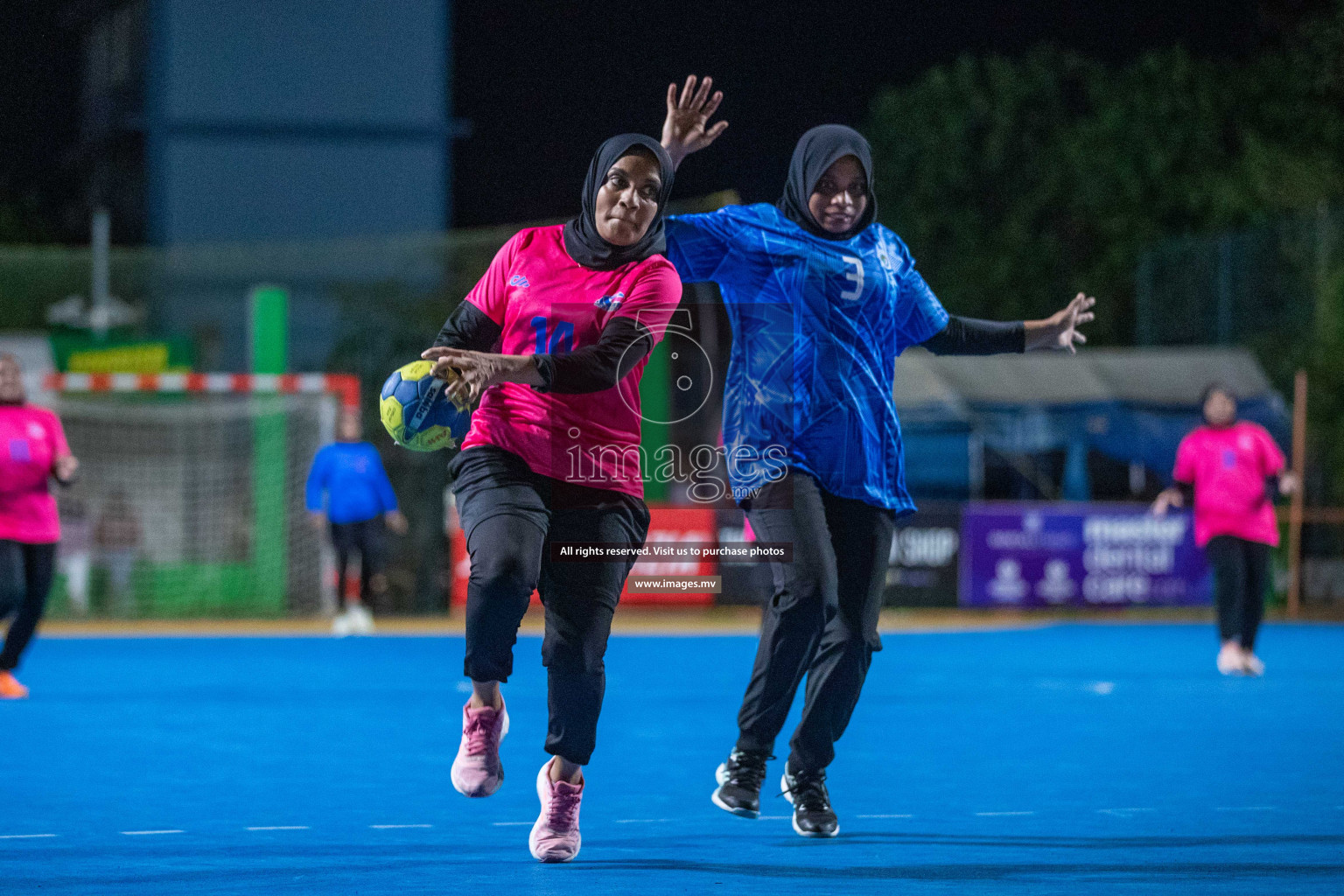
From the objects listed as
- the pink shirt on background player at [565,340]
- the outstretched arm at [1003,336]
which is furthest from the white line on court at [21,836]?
the outstretched arm at [1003,336]

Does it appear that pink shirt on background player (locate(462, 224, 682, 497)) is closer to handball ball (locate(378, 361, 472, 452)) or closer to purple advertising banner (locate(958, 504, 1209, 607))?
handball ball (locate(378, 361, 472, 452))

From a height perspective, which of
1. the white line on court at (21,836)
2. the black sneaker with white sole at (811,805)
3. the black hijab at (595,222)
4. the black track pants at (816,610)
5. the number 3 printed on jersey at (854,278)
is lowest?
the white line on court at (21,836)

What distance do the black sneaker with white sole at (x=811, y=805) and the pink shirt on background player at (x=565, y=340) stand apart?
3.96 ft

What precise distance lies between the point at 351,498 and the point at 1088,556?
837 centimetres

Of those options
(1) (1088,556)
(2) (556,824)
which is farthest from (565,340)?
(1) (1088,556)

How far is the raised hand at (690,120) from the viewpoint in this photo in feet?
20.5

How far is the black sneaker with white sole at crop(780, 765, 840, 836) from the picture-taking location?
6.23 meters

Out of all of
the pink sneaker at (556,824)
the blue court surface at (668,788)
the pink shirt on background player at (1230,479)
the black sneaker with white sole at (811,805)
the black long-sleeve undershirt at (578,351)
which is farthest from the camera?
the pink shirt on background player at (1230,479)

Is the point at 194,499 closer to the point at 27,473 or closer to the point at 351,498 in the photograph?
the point at 351,498

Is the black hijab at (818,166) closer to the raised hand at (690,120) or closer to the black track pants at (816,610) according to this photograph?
the raised hand at (690,120)

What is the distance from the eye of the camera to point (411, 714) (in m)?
10.5

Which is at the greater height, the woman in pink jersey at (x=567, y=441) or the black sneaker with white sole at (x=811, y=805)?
the woman in pink jersey at (x=567, y=441)

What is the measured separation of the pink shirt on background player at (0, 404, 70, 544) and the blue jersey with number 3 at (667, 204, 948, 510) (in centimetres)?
565

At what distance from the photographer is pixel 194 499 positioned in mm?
20516
